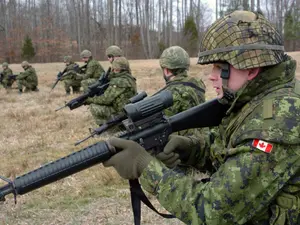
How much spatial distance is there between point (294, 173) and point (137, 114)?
0.87m

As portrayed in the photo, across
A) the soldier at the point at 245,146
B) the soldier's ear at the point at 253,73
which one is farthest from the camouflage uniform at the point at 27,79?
the soldier's ear at the point at 253,73

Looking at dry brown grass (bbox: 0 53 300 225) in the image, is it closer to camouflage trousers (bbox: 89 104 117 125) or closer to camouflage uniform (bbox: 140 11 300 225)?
camouflage trousers (bbox: 89 104 117 125)

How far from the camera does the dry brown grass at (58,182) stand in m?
3.94

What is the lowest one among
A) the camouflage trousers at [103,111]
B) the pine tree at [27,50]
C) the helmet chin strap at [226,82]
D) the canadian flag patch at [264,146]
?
the camouflage trousers at [103,111]

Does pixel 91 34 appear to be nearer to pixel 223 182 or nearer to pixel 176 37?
pixel 176 37

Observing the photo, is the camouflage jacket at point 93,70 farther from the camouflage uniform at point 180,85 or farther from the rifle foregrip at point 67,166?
the rifle foregrip at point 67,166

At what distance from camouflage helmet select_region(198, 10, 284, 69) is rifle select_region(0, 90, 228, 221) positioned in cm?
39

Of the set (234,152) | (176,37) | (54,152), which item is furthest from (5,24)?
(234,152)

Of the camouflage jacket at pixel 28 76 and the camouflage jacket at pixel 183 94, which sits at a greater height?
the camouflage jacket at pixel 183 94

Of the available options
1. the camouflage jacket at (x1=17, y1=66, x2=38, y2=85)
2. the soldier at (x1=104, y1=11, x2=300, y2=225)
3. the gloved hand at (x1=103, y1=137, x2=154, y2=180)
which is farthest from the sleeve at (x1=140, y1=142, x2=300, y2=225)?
the camouflage jacket at (x1=17, y1=66, x2=38, y2=85)

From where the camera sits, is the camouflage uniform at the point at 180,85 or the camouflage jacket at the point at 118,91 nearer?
the camouflage uniform at the point at 180,85

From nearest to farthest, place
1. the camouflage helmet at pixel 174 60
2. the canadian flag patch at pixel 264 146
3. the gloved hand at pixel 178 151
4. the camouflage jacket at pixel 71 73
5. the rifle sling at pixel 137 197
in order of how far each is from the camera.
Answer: the canadian flag patch at pixel 264 146 < the gloved hand at pixel 178 151 < the rifle sling at pixel 137 197 < the camouflage helmet at pixel 174 60 < the camouflage jacket at pixel 71 73

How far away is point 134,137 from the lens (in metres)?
2.10

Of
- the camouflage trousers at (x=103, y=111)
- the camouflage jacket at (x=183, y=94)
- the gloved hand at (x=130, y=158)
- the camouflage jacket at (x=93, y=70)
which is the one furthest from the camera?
the camouflage jacket at (x=93, y=70)
